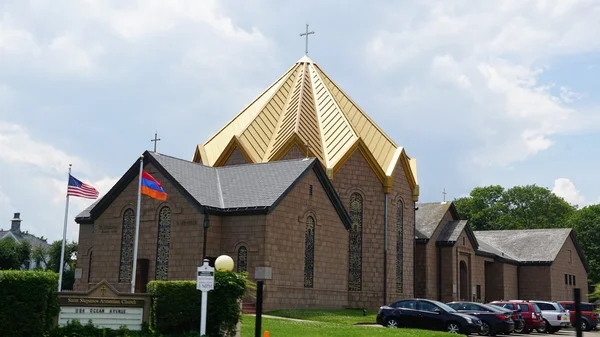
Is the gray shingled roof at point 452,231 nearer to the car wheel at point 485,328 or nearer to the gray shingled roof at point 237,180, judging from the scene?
the gray shingled roof at point 237,180

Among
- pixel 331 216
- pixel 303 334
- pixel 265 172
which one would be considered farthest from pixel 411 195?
pixel 303 334

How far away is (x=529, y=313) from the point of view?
32.5 m

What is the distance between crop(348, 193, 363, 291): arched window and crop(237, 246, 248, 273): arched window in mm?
8937

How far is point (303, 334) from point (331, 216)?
15257 millimetres

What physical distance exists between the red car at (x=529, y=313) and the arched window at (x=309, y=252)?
9270 millimetres

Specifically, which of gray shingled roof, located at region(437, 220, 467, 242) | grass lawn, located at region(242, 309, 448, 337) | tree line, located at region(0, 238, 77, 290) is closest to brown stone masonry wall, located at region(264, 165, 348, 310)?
grass lawn, located at region(242, 309, 448, 337)

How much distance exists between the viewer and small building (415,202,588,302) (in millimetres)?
48594

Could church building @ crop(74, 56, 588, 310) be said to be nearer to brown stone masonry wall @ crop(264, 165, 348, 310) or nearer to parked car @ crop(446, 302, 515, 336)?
brown stone masonry wall @ crop(264, 165, 348, 310)

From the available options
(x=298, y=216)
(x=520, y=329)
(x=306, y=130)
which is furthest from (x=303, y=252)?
(x=520, y=329)

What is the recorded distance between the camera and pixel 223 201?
3456cm

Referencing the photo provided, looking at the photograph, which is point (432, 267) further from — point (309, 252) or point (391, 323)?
point (391, 323)

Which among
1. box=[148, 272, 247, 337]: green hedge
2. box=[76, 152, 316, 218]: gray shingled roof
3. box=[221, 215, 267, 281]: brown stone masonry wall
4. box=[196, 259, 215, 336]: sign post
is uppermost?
box=[76, 152, 316, 218]: gray shingled roof

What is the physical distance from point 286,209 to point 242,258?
3.13 metres

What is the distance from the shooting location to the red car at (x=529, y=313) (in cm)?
3234
